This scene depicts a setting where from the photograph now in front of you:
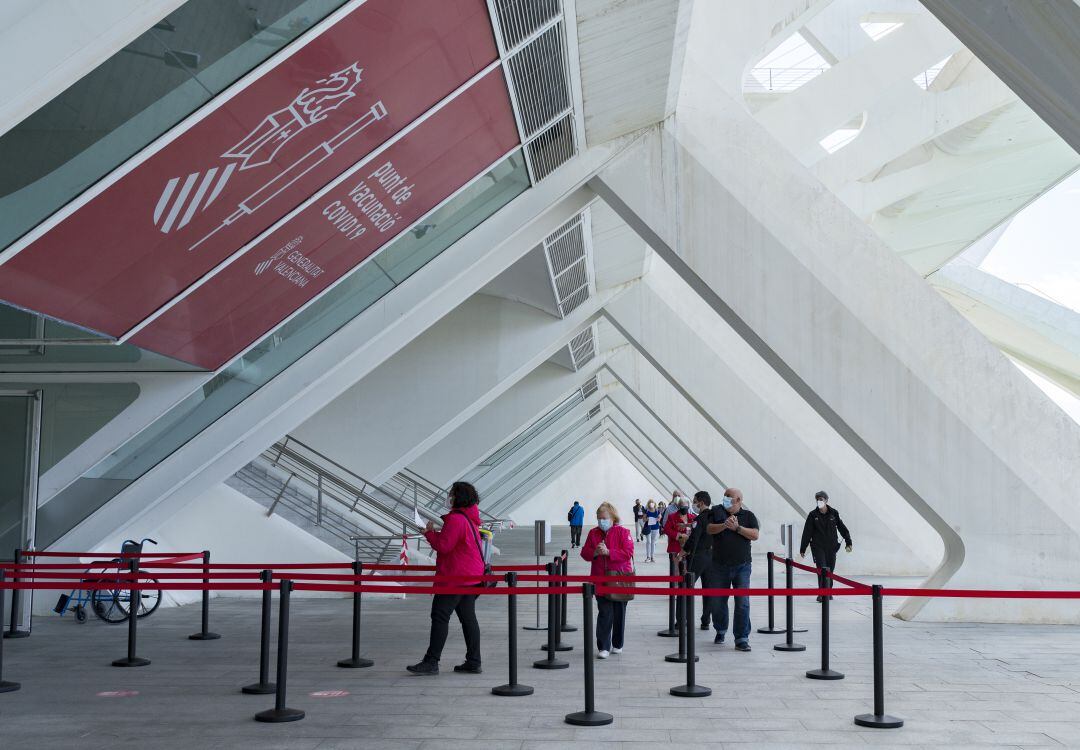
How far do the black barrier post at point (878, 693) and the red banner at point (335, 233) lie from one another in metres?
4.40

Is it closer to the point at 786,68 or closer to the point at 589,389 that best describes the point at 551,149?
the point at 786,68

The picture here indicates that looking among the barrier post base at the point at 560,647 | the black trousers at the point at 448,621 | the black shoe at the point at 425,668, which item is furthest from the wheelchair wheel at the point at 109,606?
the black trousers at the point at 448,621

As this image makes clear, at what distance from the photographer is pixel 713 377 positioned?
18.6 m

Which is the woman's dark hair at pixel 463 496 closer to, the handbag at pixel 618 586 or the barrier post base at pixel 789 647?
the handbag at pixel 618 586

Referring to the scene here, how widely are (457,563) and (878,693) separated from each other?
2739mm

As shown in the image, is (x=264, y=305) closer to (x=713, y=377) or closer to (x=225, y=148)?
(x=225, y=148)

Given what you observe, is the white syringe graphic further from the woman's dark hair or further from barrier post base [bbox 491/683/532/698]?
barrier post base [bbox 491/683/532/698]

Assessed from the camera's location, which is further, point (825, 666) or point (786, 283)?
point (786, 283)

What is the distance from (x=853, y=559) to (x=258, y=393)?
10089 mm

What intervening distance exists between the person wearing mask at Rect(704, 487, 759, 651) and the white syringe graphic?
162 inches

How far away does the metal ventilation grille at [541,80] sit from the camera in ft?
27.5

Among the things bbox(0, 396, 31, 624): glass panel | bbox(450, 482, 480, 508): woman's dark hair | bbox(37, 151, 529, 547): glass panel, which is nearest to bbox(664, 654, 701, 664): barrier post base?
bbox(450, 482, 480, 508): woman's dark hair


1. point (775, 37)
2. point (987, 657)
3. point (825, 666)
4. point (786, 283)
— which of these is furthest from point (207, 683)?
point (775, 37)

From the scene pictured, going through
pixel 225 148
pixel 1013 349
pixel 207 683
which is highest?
pixel 1013 349
